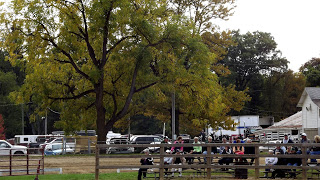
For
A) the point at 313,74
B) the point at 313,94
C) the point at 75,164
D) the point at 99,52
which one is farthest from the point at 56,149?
the point at 313,74

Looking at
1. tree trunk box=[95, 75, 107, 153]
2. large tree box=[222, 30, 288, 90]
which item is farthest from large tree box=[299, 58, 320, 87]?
tree trunk box=[95, 75, 107, 153]

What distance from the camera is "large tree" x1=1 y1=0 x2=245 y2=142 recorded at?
115ft

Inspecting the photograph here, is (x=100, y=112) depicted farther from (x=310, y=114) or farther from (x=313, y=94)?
(x=310, y=114)

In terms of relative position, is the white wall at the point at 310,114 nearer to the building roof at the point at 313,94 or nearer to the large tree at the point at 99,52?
the building roof at the point at 313,94

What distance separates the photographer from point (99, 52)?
3853cm

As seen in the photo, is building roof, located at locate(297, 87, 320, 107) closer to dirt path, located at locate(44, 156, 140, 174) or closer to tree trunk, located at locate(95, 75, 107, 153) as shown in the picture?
tree trunk, located at locate(95, 75, 107, 153)

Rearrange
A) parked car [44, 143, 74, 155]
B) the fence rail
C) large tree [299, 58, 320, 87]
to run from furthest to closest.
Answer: large tree [299, 58, 320, 87]
parked car [44, 143, 74, 155]
the fence rail

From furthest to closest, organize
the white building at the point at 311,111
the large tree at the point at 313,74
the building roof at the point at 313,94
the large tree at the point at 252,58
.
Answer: the large tree at the point at 252,58 → the large tree at the point at 313,74 → the building roof at the point at 313,94 → the white building at the point at 311,111

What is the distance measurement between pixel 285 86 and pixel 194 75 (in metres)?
50.7

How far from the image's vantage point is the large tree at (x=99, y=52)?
35.2m

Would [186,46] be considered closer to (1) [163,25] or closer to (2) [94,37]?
(1) [163,25]

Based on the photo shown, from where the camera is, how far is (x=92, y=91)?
38500 millimetres

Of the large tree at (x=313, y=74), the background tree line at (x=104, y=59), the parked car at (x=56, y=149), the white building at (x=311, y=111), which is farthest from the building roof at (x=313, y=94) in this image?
the large tree at (x=313, y=74)

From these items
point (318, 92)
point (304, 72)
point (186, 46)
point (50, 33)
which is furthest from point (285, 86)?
point (50, 33)
